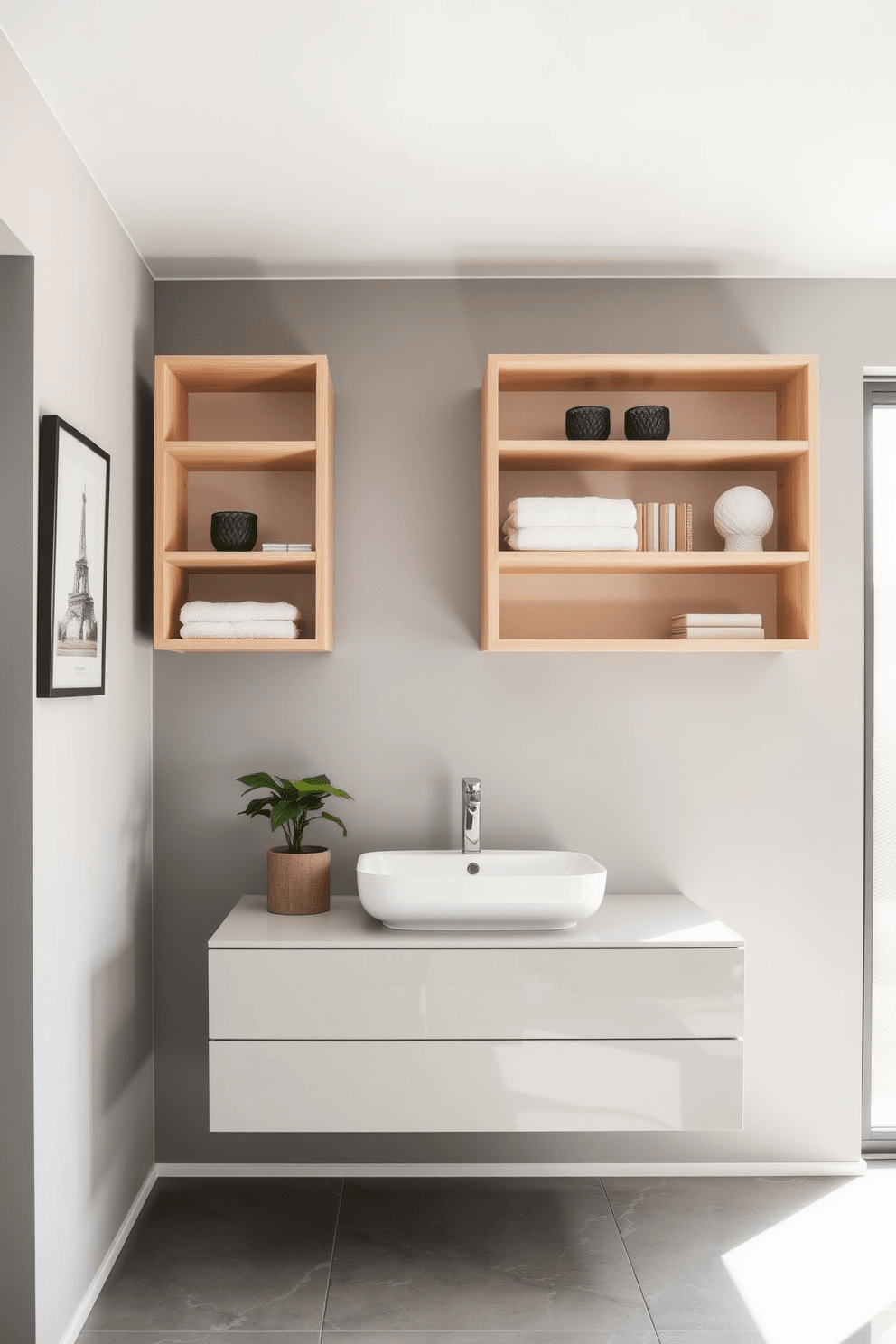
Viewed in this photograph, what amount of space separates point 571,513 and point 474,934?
1061 mm

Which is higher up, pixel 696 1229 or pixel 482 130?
pixel 482 130

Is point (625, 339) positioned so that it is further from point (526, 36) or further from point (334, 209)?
point (526, 36)

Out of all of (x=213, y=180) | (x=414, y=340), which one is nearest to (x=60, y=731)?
(x=213, y=180)

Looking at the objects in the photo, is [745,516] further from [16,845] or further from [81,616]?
[16,845]

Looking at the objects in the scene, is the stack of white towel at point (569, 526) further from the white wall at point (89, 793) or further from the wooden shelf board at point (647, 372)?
the white wall at point (89, 793)

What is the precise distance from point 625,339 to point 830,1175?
2402mm

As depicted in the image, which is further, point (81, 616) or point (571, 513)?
point (571, 513)

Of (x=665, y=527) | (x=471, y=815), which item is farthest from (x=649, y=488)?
(x=471, y=815)

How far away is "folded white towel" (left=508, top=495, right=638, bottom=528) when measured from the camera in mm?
2598

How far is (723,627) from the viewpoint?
2.68 meters

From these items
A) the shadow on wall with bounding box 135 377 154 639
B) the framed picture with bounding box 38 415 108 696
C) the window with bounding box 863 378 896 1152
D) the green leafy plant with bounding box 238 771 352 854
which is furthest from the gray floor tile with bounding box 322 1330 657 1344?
the shadow on wall with bounding box 135 377 154 639

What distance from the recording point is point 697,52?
1877 millimetres

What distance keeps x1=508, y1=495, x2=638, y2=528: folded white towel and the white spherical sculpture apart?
317 mm

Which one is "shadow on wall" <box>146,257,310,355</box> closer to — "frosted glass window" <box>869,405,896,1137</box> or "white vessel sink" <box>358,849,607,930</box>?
"white vessel sink" <box>358,849,607,930</box>
